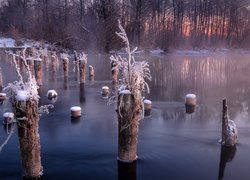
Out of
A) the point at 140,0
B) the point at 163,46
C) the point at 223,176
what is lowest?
the point at 223,176

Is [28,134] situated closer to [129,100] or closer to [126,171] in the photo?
[129,100]

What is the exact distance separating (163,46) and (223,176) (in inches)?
2056

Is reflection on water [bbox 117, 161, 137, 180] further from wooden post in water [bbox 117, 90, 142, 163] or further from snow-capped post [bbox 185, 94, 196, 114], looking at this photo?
snow-capped post [bbox 185, 94, 196, 114]

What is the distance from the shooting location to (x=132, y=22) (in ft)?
208

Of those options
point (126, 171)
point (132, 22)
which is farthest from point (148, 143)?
point (132, 22)

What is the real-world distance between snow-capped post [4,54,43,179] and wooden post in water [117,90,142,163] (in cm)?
216

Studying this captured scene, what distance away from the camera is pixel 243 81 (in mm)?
27359

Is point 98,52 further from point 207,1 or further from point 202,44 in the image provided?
point 207,1

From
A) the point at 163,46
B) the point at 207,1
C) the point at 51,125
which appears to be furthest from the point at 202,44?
the point at 51,125

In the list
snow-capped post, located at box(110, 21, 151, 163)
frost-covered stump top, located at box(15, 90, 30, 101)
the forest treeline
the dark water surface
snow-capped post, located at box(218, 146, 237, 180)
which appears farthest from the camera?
the forest treeline

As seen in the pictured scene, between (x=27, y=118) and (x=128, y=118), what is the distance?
2.58 meters

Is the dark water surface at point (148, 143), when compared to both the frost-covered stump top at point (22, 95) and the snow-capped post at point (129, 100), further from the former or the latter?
the frost-covered stump top at point (22, 95)

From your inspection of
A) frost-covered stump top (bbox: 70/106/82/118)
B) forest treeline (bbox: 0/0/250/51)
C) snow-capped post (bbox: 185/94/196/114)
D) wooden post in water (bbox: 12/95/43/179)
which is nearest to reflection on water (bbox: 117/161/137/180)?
wooden post in water (bbox: 12/95/43/179)

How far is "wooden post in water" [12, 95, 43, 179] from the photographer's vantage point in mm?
8148
